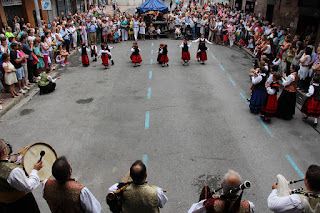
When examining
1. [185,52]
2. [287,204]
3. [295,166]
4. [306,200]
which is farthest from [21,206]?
[185,52]

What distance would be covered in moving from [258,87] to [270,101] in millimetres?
628

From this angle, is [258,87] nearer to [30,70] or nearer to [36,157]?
[36,157]

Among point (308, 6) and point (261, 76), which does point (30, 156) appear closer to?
point (261, 76)

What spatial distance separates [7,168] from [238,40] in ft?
63.3

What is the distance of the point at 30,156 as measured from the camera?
12.0 feet

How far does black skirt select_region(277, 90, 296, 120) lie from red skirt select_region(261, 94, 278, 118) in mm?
372

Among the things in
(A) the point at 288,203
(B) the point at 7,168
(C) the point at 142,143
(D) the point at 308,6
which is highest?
(D) the point at 308,6

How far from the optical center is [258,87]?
8586 mm

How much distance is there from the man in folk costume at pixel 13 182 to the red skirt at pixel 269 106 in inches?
265

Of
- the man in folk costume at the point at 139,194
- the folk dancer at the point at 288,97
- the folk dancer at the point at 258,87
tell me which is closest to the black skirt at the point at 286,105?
the folk dancer at the point at 288,97

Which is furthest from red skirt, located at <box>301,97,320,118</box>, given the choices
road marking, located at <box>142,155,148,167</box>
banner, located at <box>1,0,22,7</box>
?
banner, located at <box>1,0,22,7</box>

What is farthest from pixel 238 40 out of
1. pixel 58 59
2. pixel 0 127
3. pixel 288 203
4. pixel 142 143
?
pixel 288 203

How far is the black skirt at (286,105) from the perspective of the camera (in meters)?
8.35

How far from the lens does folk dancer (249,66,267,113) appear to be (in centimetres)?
840
